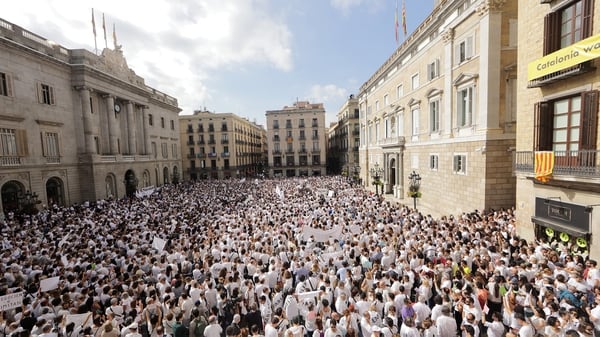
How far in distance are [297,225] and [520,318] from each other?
34.0ft

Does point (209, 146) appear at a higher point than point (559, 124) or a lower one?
higher

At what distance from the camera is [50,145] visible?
81.3 ft

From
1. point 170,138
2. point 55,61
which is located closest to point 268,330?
point 55,61

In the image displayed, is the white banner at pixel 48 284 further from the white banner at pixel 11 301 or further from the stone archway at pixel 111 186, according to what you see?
the stone archway at pixel 111 186

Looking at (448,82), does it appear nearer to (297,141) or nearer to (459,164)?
(459,164)

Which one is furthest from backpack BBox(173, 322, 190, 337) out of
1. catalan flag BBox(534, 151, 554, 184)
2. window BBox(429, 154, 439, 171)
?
window BBox(429, 154, 439, 171)

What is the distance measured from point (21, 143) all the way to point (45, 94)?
5070mm

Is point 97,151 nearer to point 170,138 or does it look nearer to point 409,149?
point 170,138

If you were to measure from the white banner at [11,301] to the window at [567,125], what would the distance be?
16.7 m

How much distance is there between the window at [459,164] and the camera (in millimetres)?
17625

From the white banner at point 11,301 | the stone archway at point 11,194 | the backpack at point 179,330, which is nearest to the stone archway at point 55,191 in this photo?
the stone archway at point 11,194

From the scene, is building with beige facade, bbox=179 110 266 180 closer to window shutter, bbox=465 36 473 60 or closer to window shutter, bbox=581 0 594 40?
window shutter, bbox=465 36 473 60

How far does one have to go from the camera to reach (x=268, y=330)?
598 cm

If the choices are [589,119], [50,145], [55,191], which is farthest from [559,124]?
[55,191]
